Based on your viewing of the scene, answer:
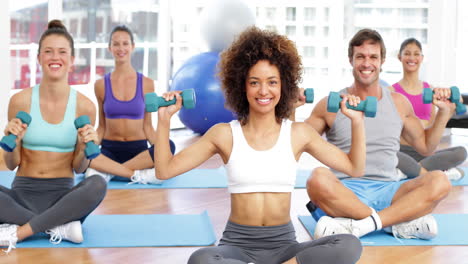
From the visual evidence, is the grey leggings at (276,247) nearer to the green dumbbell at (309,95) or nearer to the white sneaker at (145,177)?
the green dumbbell at (309,95)

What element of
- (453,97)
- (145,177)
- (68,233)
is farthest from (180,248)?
(145,177)

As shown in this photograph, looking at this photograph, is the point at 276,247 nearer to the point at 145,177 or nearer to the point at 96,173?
the point at 145,177

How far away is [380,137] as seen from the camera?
10.4ft

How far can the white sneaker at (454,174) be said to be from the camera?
4.44 meters

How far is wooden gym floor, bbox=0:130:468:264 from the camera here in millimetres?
2754

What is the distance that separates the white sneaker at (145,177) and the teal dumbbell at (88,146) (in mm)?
1463

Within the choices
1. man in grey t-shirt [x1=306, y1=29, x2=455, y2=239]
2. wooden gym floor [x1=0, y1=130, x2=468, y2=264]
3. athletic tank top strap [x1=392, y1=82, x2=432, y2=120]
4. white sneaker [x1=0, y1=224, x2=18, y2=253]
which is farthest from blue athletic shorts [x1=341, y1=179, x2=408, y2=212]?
white sneaker [x1=0, y1=224, x2=18, y2=253]

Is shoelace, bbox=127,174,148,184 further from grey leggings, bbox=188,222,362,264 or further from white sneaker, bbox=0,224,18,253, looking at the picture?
grey leggings, bbox=188,222,362,264

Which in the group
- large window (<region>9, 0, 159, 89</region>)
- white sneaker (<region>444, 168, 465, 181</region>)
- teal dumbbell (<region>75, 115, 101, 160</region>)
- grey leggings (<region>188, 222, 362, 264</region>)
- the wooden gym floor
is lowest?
the wooden gym floor

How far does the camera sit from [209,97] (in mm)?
5855

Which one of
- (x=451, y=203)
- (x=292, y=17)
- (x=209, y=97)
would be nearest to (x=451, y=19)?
(x=292, y=17)

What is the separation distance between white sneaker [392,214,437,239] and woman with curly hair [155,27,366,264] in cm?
81

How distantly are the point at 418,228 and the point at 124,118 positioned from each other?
6.74 feet

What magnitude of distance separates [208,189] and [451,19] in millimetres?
3920
